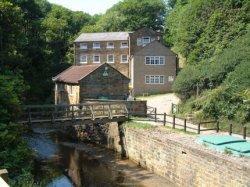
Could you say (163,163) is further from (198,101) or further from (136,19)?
(136,19)

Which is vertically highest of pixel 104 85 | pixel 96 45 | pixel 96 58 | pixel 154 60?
pixel 96 45

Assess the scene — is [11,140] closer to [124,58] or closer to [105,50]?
[124,58]

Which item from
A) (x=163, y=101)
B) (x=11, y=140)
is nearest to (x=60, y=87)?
(x=163, y=101)

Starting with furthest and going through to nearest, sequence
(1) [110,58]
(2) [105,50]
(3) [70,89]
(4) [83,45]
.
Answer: (4) [83,45] < (2) [105,50] < (1) [110,58] < (3) [70,89]

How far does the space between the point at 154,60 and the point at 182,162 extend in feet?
106

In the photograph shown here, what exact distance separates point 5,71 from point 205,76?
20.0 m

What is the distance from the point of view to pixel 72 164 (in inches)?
1110

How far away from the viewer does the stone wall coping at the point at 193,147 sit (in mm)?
Answer: 18595

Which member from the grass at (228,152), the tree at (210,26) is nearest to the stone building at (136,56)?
the tree at (210,26)

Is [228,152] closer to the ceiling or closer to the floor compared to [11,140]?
closer to the floor

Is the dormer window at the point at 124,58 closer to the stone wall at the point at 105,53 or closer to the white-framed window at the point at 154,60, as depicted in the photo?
the stone wall at the point at 105,53

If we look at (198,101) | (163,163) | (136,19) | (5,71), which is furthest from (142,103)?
(136,19)

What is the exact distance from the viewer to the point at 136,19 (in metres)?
84.9

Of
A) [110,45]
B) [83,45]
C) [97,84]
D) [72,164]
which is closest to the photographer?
[72,164]
